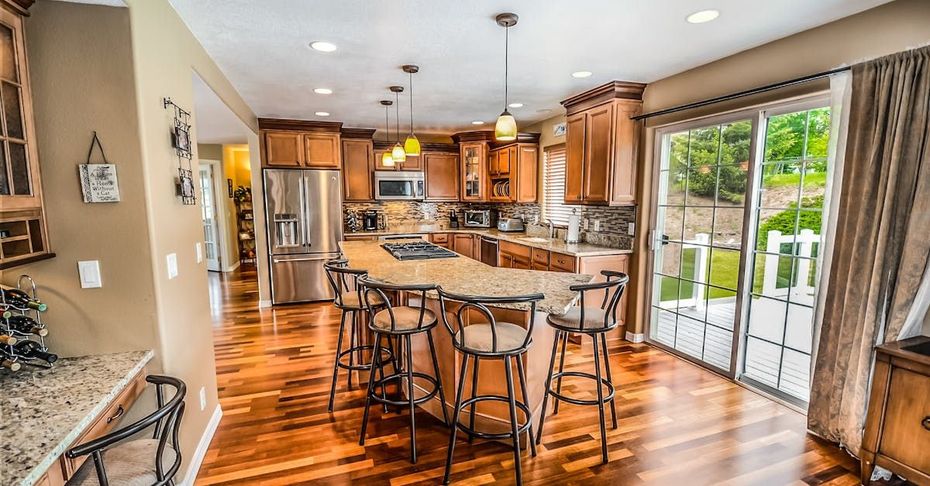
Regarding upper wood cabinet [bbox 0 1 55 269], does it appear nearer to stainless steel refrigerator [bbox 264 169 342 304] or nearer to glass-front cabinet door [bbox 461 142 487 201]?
stainless steel refrigerator [bbox 264 169 342 304]

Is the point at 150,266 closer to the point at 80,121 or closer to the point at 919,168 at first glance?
the point at 80,121

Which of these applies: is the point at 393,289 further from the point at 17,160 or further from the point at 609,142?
the point at 609,142

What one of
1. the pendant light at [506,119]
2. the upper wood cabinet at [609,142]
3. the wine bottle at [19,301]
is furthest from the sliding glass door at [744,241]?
the wine bottle at [19,301]

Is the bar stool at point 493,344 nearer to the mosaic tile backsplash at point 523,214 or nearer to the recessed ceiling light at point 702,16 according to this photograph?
the recessed ceiling light at point 702,16

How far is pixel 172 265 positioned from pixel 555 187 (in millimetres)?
4284

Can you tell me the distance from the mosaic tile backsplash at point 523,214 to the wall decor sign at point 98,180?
149 inches

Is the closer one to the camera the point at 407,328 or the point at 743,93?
the point at 407,328

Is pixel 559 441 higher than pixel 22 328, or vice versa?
pixel 22 328

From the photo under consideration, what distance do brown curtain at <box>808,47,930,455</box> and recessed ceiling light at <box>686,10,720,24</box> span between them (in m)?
0.78

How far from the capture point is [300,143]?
526 cm

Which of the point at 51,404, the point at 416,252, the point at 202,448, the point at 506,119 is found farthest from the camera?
the point at 416,252

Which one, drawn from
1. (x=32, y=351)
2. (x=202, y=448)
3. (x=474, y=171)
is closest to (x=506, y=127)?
(x=32, y=351)

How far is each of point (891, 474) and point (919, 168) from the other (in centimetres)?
154

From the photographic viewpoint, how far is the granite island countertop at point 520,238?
3.92 m
